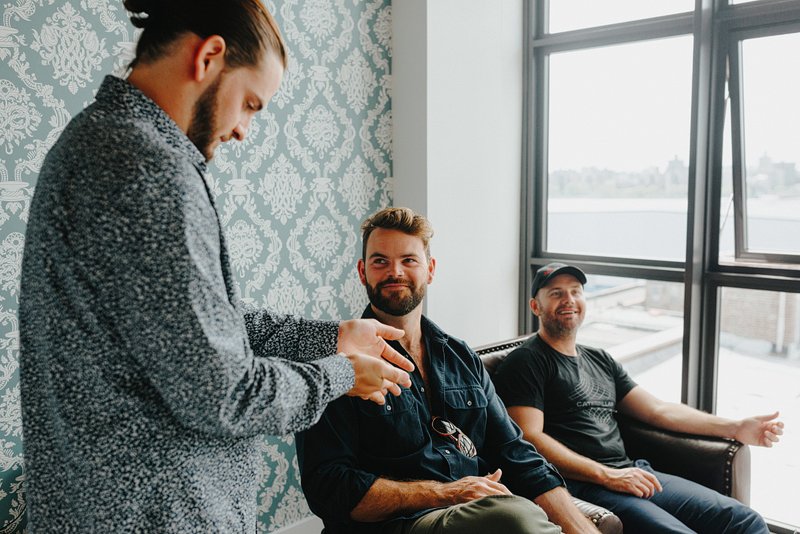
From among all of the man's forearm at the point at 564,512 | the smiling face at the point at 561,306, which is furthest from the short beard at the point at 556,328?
the man's forearm at the point at 564,512

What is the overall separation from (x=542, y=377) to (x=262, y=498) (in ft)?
3.93

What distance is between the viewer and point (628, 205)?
3.31 m

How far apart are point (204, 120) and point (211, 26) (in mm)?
134

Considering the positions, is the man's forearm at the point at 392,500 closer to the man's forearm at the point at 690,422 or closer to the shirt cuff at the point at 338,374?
the shirt cuff at the point at 338,374

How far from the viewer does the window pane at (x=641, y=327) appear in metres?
3.14

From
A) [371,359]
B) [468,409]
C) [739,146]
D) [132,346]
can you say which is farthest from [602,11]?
[132,346]

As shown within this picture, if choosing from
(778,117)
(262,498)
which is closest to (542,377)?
(262,498)

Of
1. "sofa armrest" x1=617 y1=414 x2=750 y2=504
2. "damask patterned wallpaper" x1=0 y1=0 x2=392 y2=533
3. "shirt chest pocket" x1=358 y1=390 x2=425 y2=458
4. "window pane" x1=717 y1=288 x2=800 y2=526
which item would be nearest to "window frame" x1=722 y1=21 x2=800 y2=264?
"window pane" x1=717 y1=288 x2=800 y2=526

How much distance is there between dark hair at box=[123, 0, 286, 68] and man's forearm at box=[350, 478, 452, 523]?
111 centimetres

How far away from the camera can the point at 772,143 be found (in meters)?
2.84

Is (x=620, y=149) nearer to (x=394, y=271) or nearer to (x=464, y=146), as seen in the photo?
(x=464, y=146)

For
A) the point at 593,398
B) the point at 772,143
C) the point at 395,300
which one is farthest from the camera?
the point at 772,143

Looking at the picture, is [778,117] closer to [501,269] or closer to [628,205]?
[628,205]

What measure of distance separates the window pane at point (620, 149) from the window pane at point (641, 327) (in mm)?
166
